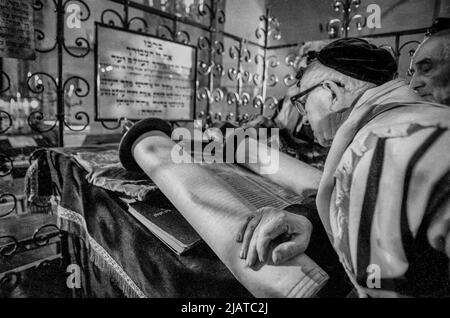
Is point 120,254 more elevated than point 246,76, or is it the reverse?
point 246,76

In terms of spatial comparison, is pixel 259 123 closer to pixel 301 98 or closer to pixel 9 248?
pixel 301 98

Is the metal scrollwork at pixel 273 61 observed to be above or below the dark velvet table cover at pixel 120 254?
above

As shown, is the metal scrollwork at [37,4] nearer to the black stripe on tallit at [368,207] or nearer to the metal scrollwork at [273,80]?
the black stripe on tallit at [368,207]

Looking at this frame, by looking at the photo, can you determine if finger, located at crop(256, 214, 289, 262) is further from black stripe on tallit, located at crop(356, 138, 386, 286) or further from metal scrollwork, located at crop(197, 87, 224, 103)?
metal scrollwork, located at crop(197, 87, 224, 103)

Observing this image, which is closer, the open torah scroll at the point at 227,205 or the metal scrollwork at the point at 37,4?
the open torah scroll at the point at 227,205

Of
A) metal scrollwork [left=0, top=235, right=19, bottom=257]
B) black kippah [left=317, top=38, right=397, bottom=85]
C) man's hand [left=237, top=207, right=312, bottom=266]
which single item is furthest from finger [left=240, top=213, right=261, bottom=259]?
metal scrollwork [left=0, top=235, right=19, bottom=257]

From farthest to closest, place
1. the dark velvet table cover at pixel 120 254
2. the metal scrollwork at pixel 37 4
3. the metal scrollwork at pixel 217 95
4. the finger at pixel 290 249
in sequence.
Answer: the metal scrollwork at pixel 217 95 → the metal scrollwork at pixel 37 4 → the dark velvet table cover at pixel 120 254 → the finger at pixel 290 249

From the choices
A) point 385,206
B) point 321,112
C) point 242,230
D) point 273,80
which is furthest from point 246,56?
point 385,206

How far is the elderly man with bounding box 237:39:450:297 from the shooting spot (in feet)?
1.71

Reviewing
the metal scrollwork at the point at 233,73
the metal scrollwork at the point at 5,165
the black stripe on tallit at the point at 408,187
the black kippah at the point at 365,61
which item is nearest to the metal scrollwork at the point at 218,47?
the metal scrollwork at the point at 233,73

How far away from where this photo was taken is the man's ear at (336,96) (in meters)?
0.79

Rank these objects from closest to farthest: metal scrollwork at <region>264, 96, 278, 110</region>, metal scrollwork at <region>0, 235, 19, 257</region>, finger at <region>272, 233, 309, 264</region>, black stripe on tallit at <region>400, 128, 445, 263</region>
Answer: black stripe on tallit at <region>400, 128, 445, 263</region> → finger at <region>272, 233, 309, 264</region> → metal scrollwork at <region>0, 235, 19, 257</region> → metal scrollwork at <region>264, 96, 278, 110</region>

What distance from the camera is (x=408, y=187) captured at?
529mm

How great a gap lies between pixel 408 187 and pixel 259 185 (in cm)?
66
